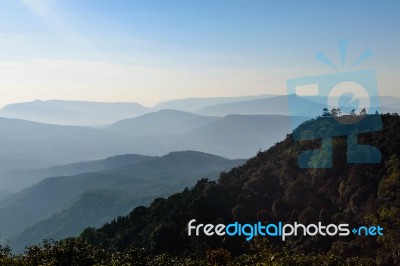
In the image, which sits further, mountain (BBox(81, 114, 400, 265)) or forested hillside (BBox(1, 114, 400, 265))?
mountain (BBox(81, 114, 400, 265))

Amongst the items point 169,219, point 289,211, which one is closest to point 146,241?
point 169,219

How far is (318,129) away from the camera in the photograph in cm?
10488

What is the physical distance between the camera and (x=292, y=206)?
87438 millimetres

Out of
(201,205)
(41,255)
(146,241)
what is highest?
(41,255)

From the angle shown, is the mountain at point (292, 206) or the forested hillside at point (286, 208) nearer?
the forested hillside at point (286, 208)

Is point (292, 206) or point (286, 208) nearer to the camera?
point (292, 206)

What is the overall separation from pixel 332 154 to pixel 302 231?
773 inches

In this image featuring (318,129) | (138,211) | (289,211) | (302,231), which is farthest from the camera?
(138,211)

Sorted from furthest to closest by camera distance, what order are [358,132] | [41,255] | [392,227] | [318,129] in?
[318,129] < [358,132] < [392,227] < [41,255]

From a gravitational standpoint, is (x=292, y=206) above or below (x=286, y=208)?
above

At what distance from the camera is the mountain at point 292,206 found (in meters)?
69.8

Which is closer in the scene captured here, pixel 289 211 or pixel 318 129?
pixel 289 211

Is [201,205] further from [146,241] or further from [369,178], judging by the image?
[369,178]

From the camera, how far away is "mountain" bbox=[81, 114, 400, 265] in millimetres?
69781
